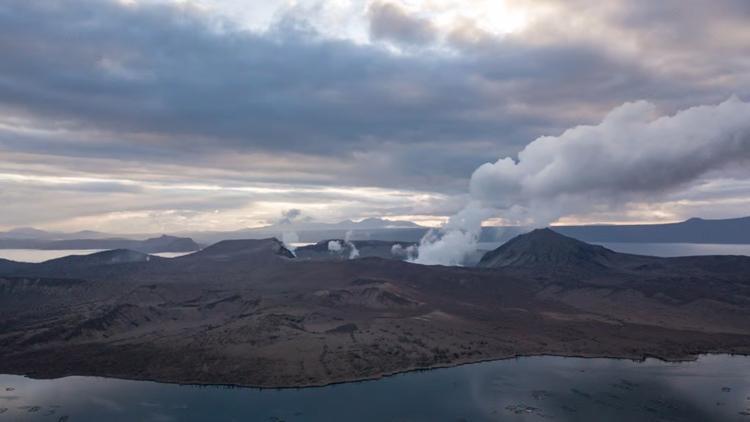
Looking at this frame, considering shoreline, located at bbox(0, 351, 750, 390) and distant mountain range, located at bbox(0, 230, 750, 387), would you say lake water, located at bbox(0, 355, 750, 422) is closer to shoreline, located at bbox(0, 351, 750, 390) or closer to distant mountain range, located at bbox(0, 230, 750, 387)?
shoreline, located at bbox(0, 351, 750, 390)

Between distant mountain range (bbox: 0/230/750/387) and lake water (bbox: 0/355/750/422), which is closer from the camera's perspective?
lake water (bbox: 0/355/750/422)

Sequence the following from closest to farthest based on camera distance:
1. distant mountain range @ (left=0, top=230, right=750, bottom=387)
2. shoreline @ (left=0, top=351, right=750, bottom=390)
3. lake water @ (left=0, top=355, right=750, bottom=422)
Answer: lake water @ (left=0, top=355, right=750, bottom=422)
shoreline @ (left=0, top=351, right=750, bottom=390)
distant mountain range @ (left=0, top=230, right=750, bottom=387)

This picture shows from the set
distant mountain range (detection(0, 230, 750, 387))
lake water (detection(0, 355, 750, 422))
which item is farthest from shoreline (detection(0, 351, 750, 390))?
lake water (detection(0, 355, 750, 422))

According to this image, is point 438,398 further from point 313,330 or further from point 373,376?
point 313,330

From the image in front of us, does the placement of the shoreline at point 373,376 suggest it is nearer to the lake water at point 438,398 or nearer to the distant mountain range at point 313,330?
the distant mountain range at point 313,330

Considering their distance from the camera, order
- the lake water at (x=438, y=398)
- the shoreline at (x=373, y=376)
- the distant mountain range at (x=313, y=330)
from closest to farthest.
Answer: the lake water at (x=438, y=398)
the shoreline at (x=373, y=376)
the distant mountain range at (x=313, y=330)

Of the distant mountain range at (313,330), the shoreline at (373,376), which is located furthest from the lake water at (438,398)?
the distant mountain range at (313,330)

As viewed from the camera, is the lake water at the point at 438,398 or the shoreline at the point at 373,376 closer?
the lake water at the point at 438,398

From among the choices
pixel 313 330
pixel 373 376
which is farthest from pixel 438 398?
pixel 313 330

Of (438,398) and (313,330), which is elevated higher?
(313,330)
